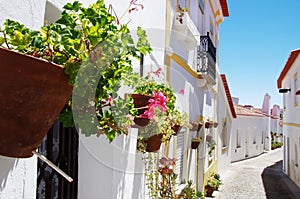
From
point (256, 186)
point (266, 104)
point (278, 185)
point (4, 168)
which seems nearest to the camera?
point (4, 168)

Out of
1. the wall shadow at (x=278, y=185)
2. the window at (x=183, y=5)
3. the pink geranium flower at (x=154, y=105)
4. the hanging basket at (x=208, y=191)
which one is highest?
the window at (x=183, y=5)

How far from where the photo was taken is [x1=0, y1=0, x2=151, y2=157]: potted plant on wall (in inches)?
52.9

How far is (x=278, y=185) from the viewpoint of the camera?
51.0ft

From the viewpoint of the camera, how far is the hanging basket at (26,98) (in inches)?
51.4

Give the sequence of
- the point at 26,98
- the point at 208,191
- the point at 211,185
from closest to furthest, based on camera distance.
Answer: the point at 26,98 → the point at 208,191 → the point at 211,185

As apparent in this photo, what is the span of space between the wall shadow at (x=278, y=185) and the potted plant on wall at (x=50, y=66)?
12.1m

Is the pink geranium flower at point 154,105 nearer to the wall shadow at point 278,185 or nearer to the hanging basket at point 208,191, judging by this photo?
the hanging basket at point 208,191

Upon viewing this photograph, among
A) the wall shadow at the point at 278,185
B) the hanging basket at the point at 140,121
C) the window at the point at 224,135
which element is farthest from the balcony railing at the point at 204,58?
the window at the point at 224,135

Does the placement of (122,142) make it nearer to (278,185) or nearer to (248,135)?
(278,185)

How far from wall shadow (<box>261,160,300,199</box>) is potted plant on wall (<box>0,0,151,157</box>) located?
39.8 feet

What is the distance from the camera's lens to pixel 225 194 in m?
12.5

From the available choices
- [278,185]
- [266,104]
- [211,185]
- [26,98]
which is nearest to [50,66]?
[26,98]

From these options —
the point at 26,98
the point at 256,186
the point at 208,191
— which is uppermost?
the point at 26,98

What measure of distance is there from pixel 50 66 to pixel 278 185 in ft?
52.9
